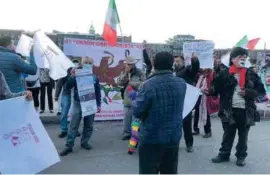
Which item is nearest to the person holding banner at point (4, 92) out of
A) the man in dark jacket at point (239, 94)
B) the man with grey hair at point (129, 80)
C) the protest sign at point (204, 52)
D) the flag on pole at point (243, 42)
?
the man with grey hair at point (129, 80)

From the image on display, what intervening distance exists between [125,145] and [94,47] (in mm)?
2736

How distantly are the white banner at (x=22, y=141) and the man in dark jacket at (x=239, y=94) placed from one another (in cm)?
281

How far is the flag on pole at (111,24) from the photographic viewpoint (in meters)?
6.47

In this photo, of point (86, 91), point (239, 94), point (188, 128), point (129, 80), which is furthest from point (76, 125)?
point (239, 94)

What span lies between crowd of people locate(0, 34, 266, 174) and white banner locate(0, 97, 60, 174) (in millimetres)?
246

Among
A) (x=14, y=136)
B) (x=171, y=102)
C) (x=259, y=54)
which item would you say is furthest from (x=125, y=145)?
(x=259, y=54)

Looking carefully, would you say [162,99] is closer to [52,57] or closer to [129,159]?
[52,57]

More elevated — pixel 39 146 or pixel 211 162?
pixel 39 146

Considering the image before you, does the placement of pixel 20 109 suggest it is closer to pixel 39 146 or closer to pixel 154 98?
pixel 39 146

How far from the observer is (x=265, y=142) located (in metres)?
6.48

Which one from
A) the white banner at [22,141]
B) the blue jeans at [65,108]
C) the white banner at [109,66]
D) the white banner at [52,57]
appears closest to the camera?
the white banner at [22,141]

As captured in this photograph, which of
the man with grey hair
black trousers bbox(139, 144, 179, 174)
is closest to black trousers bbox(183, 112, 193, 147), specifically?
the man with grey hair

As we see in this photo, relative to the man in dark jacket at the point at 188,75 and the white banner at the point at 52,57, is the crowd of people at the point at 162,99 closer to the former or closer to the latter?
the man in dark jacket at the point at 188,75

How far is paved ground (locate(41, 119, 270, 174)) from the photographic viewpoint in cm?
471
